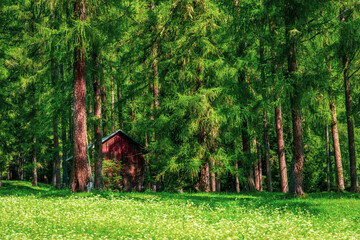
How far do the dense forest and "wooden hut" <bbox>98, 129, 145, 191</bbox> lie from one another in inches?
160

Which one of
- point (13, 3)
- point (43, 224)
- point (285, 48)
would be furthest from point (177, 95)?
point (13, 3)

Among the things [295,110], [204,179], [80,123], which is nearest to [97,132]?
[80,123]

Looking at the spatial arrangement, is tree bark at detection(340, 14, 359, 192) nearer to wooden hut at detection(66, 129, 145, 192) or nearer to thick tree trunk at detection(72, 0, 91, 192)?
thick tree trunk at detection(72, 0, 91, 192)

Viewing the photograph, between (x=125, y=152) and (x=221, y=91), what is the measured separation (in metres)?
12.2

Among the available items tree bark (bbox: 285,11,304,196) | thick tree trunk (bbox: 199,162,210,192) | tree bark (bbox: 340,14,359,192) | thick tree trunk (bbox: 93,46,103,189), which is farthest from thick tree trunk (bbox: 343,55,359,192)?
thick tree trunk (bbox: 93,46,103,189)

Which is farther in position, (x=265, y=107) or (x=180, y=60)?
(x=180, y=60)

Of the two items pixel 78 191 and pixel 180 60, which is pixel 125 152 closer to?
pixel 180 60

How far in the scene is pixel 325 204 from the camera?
1362 centimetres

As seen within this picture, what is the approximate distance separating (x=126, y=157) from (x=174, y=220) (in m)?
20.5

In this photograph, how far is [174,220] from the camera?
1037 centimetres

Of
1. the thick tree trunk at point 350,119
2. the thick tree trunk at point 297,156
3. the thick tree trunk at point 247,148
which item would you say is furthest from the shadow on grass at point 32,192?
the thick tree trunk at point 350,119

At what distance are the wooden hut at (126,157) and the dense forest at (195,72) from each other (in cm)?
407

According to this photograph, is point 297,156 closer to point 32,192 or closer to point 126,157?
point 32,192

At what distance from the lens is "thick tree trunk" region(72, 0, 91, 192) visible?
16.4 m
